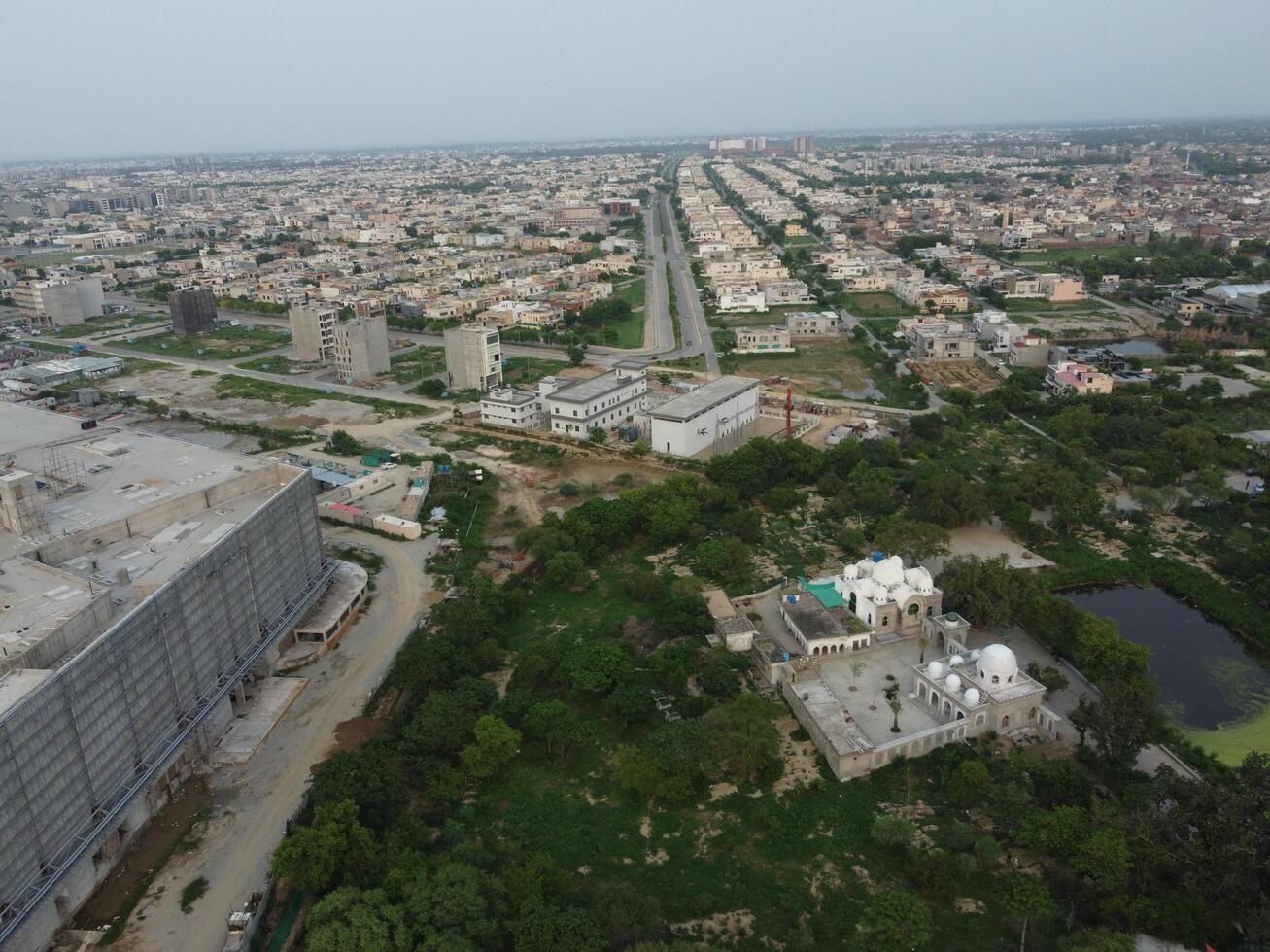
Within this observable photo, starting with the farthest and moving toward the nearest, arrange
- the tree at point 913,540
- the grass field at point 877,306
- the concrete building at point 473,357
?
the grass field at point 877,306
the concrete building at point 473,357
the tree at point 913,540

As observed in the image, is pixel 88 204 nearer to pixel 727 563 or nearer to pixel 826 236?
pixel 826 236

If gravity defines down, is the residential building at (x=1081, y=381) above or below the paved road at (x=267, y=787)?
above

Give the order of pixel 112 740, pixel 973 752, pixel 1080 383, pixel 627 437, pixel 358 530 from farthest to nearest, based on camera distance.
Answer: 1. pixel 1080 383
2. pixel 627 437
3. pixel 358 530
4. pixel 973 752
5. pixel 112 740

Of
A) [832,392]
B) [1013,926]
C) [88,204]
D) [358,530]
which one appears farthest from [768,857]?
[88,204]

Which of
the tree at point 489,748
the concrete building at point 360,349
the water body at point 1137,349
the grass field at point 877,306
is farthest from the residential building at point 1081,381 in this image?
the concrete building at point 360,349

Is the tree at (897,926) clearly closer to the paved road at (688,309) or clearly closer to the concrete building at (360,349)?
the paved road at (688,309)

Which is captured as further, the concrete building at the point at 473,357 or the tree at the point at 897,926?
the concrete building at the point at 473,357
